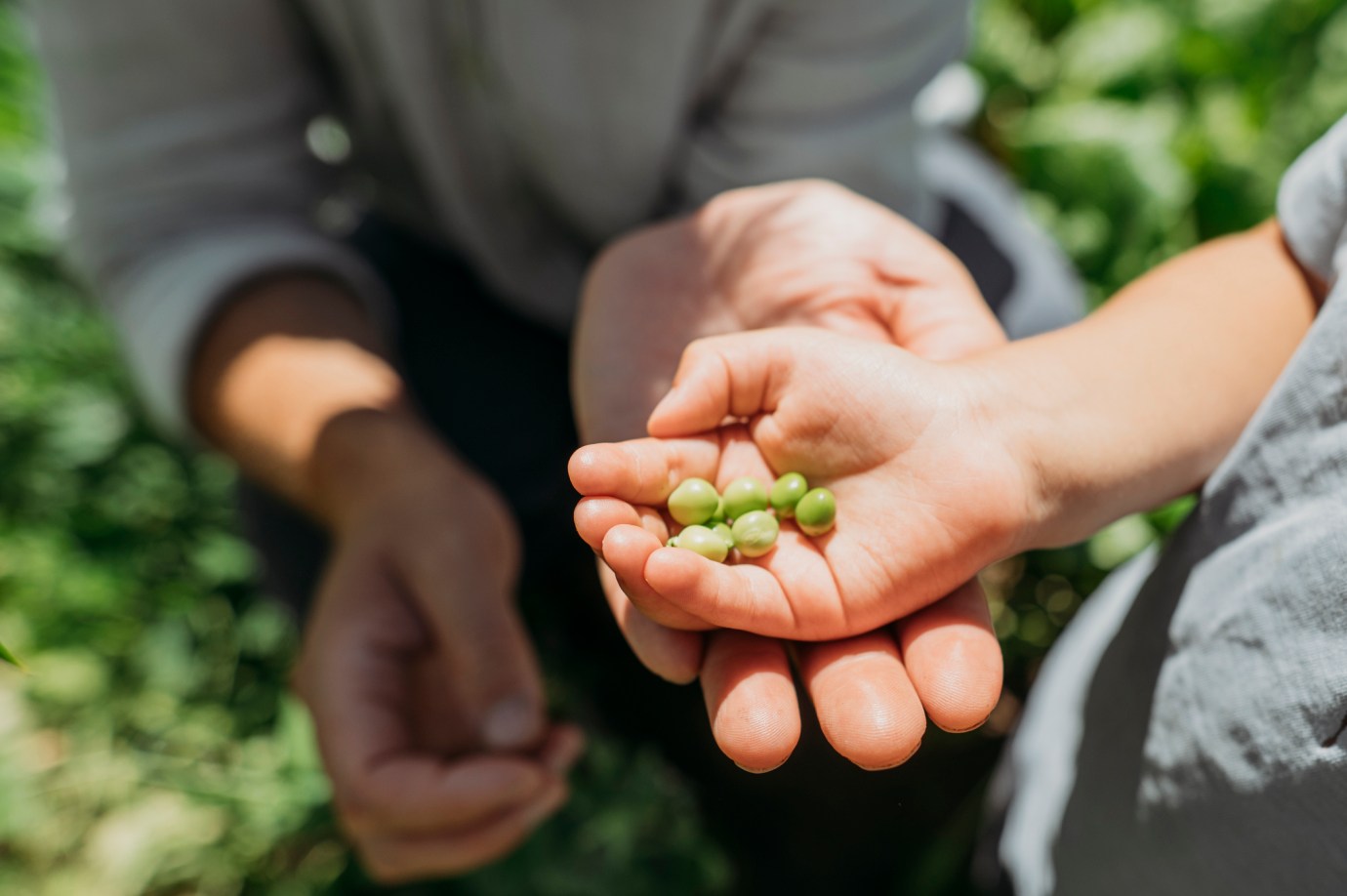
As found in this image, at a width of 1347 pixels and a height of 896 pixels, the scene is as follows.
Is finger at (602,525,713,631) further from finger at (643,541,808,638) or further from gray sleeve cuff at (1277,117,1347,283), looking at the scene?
gray sleeve cuff at (1277,117,1347,283)

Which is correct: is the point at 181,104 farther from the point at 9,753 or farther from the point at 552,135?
the point at 9,753

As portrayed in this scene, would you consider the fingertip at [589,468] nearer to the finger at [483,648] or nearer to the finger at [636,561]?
the finger at [636,561]

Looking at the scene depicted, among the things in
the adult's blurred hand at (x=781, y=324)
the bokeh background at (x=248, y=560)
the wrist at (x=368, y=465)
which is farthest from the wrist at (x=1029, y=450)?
the bokeh background at (x=248, y=560)

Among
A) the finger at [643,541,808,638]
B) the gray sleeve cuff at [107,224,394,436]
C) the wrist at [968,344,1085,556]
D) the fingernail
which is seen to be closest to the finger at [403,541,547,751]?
the fingernail

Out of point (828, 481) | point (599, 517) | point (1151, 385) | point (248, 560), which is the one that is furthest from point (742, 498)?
point (248, 560)

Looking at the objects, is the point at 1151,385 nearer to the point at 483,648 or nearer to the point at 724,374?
the point at 724,374
